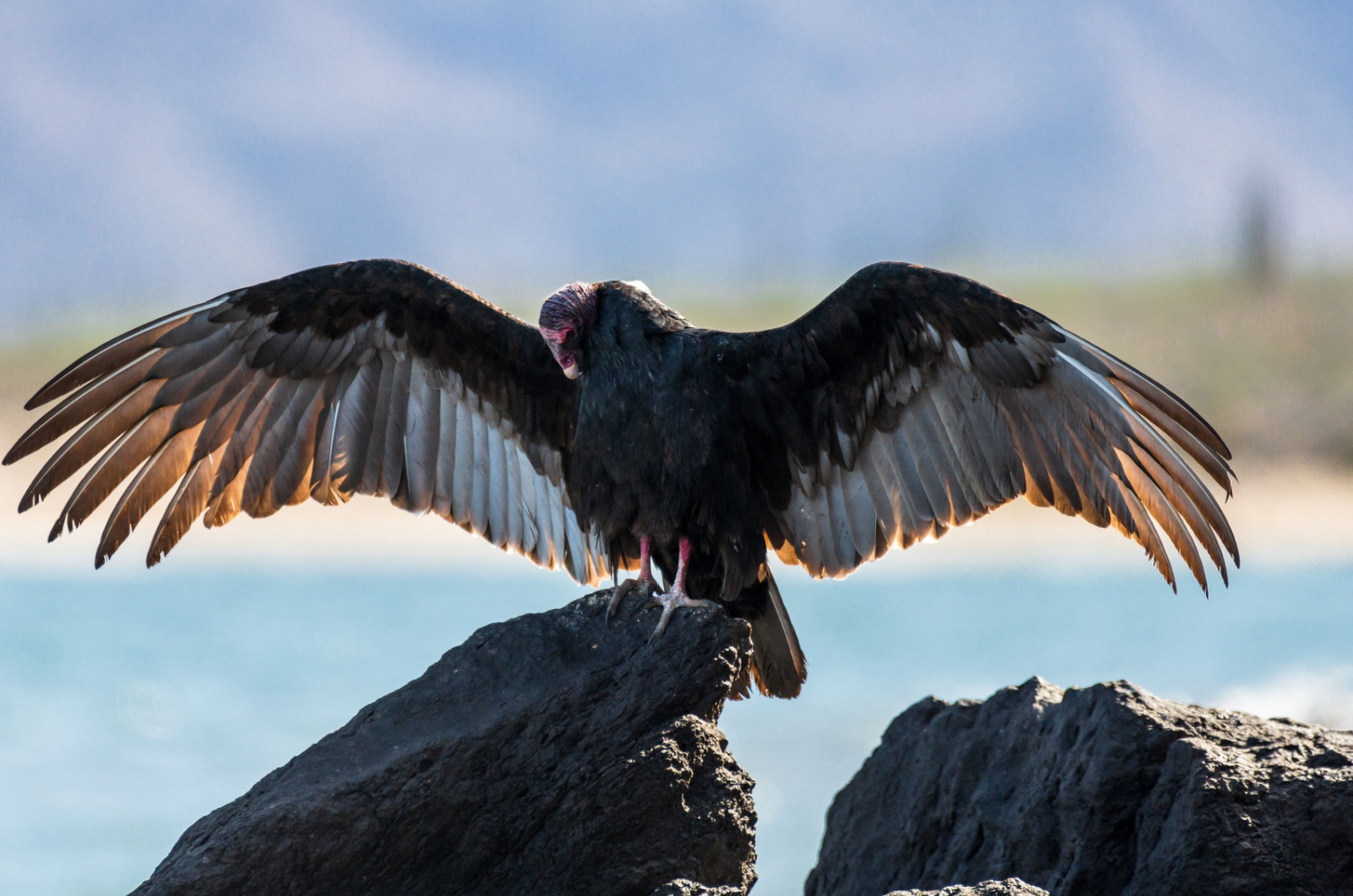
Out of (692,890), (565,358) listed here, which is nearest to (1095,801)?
(692,890)

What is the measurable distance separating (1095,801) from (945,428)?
58.6 inches

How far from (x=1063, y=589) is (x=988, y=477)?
14615mm

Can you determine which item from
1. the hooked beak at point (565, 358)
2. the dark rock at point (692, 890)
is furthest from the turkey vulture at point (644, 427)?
the dark rock at point (692, 890)

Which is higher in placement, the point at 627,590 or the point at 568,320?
the point at 568,320

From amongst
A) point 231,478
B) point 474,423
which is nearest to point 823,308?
point 474,423

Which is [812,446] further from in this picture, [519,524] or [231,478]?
[231,478]

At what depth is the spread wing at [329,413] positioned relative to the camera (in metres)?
5.20

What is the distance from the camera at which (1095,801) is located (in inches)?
163

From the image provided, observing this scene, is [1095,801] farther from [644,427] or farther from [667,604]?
[644,427]

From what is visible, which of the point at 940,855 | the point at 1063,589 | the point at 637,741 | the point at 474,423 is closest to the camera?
the point at 637,741

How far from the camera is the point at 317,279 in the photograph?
206 inches

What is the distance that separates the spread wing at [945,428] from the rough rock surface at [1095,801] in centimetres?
61

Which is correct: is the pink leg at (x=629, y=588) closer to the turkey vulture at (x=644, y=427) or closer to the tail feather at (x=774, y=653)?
the turkey vulture at (x=644, y=427)

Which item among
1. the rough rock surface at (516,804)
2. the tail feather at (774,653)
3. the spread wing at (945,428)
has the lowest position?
the rough rock surface at (516,804)
